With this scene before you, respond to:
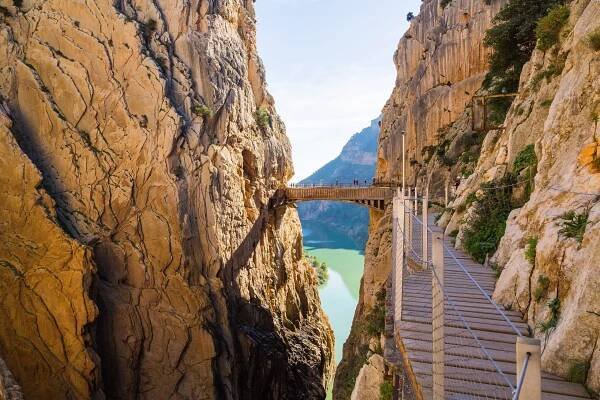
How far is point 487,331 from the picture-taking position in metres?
4.61

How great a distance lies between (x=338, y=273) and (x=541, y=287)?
77.2m

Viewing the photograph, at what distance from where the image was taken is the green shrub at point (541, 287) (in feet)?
14.6

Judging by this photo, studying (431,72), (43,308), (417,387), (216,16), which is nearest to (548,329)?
(417,387)

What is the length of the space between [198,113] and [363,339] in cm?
1388

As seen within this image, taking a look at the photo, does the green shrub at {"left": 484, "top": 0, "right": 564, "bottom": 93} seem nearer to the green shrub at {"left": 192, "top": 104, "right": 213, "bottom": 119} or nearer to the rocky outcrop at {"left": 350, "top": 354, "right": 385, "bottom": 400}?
the green shrub at {"left": 192, "top": 104, "right": 213, "bottom": 119}

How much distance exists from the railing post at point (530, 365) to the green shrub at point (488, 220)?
6.71 meters

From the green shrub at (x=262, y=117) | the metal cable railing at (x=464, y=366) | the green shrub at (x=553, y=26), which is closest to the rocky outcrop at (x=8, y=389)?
the metal cable railing at (x=464, y=366)

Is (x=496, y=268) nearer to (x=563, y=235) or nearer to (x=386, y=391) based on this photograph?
(x=563, y=235)

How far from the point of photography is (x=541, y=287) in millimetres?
4504

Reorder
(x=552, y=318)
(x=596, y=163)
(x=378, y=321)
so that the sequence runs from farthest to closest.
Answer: (x=378, y=321) < (x=596, y=163) < (x=552, y=318)

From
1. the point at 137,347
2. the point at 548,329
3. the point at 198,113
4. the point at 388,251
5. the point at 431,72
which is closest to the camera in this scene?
the point at 548,329

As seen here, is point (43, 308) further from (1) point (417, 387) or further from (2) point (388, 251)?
(1) point (417, 387)

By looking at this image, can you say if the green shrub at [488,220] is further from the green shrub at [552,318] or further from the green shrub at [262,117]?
the green shrub at [262,117]

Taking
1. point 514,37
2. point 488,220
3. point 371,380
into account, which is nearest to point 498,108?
point 514,37
